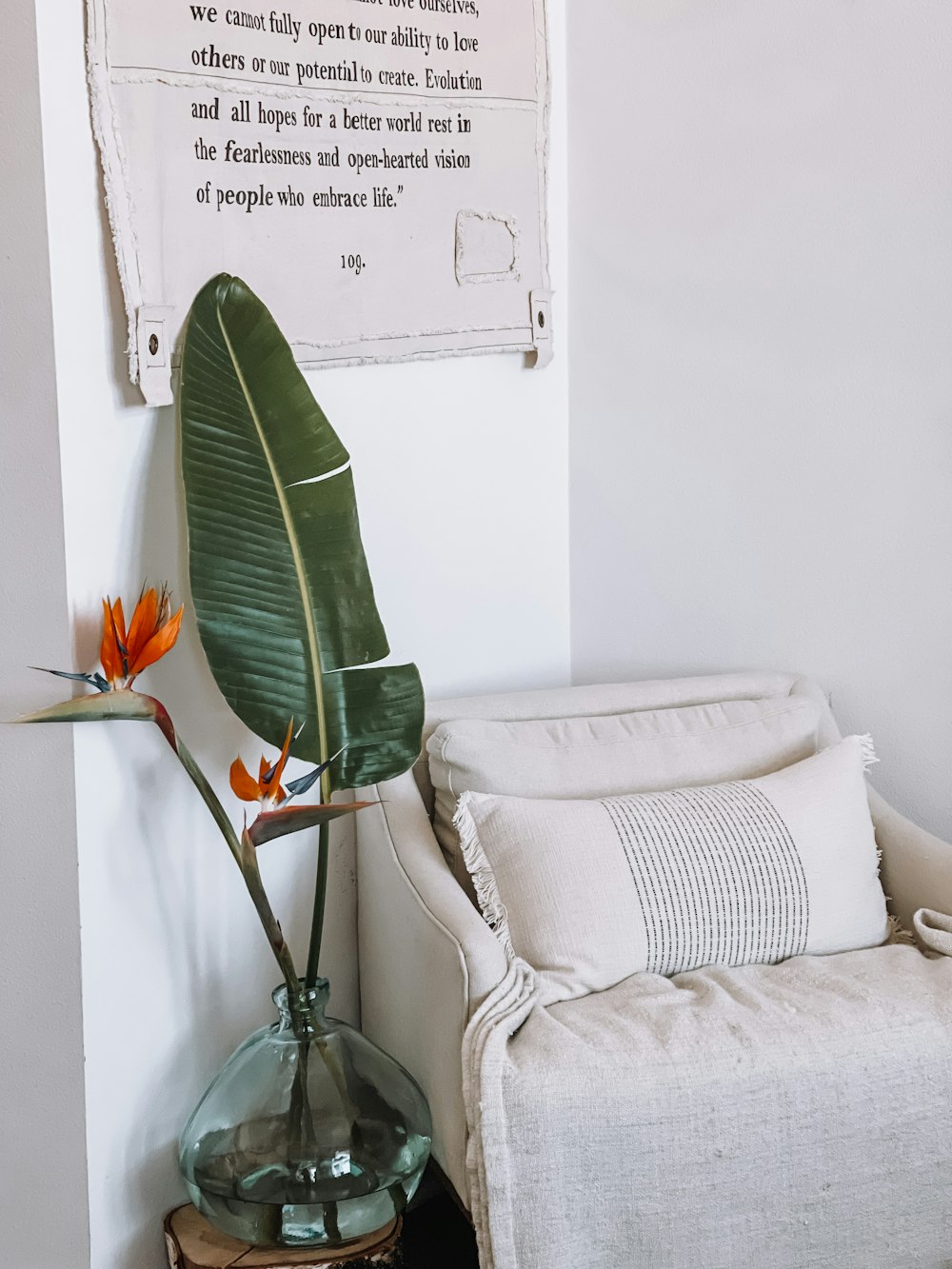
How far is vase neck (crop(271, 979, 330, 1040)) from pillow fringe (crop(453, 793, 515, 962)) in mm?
228

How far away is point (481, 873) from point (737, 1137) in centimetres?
45

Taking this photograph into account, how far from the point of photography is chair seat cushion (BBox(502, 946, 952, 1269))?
4.36 ft

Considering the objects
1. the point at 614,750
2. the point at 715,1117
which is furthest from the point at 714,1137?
the point at 614,750

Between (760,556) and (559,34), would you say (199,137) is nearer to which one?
(559,34)

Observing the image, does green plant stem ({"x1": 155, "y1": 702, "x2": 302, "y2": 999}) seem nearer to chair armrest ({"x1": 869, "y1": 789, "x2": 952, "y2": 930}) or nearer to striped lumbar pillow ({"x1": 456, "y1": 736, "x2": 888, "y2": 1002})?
striped lumbar pillow ({"x1": 456, "y1": 736, "x2": 888, "y2": 1002})

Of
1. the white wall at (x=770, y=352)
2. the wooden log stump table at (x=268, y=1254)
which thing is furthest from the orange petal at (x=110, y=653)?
the white wall at (x=770, y=352)

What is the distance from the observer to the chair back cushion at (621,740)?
5.73ft

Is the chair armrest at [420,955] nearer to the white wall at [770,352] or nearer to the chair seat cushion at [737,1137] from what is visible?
the chair seat cushion at [737,1137]

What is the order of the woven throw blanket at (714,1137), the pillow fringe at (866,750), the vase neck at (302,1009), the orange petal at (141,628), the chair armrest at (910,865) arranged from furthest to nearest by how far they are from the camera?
the pillow fringe at (866,750) < the chair armrest at (910,865) < the vase neck at (302,1009) < the orange petal at (141,628) < the woven throw blanket at (714,1137)

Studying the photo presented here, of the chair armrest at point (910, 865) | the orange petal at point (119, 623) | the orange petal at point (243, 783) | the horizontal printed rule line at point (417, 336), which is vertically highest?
the horizontal printed rule line at point (417, 336)

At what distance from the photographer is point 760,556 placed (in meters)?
2.04

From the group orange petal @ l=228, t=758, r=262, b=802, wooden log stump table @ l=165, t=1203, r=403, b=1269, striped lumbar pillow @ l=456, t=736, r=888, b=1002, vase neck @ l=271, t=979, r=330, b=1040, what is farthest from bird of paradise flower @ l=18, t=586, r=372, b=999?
wooden log stump table @ l=165, t=1203, r=403, b=1269

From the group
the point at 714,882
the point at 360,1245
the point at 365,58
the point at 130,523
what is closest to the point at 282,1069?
the point at 360,1245

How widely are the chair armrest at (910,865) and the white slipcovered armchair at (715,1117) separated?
19 cm
